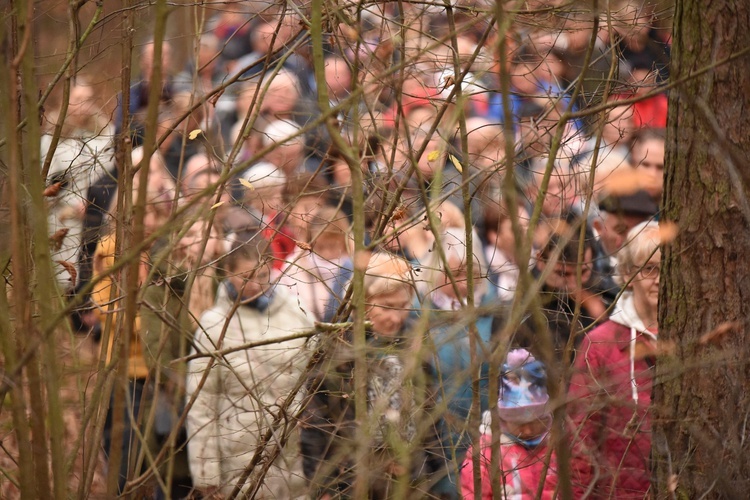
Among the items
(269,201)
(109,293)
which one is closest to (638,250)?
(269,201)

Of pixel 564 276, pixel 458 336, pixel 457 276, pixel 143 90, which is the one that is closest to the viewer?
pixel 458 336

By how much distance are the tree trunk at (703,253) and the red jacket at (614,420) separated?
0.34 feet

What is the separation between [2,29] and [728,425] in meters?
2.07

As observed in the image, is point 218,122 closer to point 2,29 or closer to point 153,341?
point 153,341

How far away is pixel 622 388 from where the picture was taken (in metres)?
2.39

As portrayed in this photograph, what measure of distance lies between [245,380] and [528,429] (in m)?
1.03

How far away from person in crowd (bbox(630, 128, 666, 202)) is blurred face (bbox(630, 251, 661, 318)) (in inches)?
13.1

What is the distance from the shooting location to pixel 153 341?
3.38 metres

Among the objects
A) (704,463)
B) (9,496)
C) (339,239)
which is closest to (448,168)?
(339,239)

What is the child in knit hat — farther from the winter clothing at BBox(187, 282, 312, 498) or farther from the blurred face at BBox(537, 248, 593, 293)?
the winter clothing at BBox(187, 282, 312, 498)

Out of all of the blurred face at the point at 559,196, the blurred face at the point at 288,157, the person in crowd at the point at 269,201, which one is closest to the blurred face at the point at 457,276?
the blurred face at the point at 559,196

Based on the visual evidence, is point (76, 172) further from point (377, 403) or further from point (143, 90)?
point (377, 403)

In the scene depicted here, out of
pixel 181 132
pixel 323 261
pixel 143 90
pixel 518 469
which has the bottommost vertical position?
pixel 518 469

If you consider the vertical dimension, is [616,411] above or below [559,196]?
below
